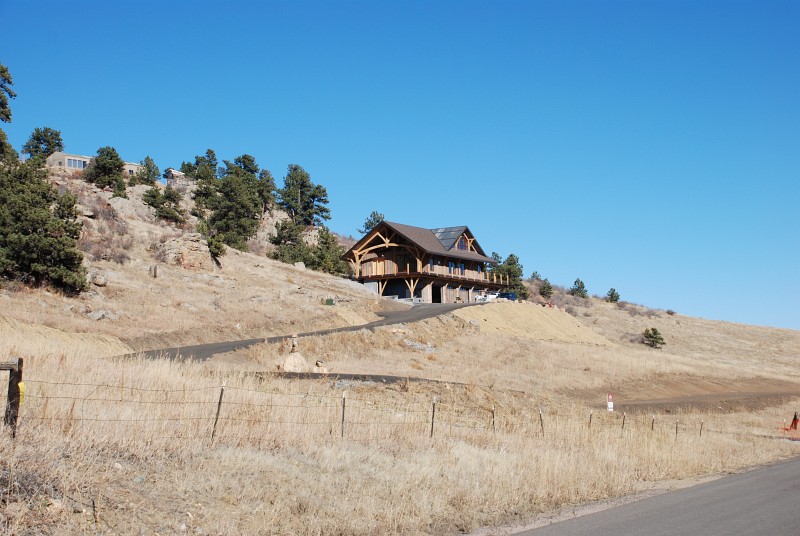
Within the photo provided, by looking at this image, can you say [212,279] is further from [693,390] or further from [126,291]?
[693,390]

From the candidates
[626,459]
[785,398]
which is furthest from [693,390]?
[626,459]

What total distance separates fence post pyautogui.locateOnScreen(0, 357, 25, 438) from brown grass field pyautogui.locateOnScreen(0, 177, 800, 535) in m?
0.23

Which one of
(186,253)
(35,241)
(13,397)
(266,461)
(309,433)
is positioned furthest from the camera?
(186,253)

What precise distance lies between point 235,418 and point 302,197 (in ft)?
334

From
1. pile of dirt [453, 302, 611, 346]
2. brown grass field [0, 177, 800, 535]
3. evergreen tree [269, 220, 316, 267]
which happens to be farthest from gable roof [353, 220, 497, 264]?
brown grass field [0, 177, 800, 535]

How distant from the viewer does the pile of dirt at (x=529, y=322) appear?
56.6 meters

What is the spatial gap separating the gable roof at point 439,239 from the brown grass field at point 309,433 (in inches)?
1232

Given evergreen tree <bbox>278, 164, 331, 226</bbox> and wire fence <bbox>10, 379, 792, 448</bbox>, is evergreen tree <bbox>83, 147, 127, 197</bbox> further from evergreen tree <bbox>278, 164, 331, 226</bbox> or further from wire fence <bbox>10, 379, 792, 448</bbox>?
wire fence <bbox>10, 379, 792, 448</bbox>

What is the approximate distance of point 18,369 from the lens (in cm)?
928

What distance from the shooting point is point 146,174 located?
304 ft

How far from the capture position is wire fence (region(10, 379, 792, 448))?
35.6 feet

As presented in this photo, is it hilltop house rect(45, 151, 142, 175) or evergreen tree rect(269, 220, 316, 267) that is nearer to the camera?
evergreen tree rect(269, 220, 316, 267)

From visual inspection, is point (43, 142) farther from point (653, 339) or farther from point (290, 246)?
point (653, 339)

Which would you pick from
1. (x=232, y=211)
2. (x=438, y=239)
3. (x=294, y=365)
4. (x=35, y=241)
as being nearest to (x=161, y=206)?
(x=232, y=211)
